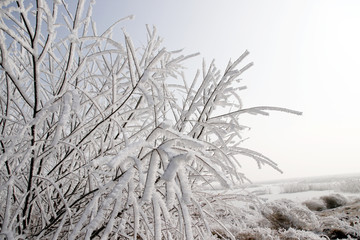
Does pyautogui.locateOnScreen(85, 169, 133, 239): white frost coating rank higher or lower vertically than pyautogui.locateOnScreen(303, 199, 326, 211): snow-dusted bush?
higher

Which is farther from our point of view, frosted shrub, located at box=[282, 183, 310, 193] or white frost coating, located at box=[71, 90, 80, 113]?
frosted shrub, located at box=[282, 183, 310, 193]

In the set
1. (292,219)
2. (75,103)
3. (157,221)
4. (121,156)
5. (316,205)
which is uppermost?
(75,103)

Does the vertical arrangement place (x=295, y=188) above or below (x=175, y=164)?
below

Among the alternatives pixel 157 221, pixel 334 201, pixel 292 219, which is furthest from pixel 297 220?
pixel 157 221

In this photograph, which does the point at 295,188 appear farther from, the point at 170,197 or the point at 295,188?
the point at 170,197

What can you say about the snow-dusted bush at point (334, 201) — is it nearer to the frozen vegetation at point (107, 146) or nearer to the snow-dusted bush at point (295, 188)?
the snow-dusted bush at point (295, 188)

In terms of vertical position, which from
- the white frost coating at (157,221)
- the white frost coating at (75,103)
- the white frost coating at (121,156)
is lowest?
the white frost coating at (157,221)

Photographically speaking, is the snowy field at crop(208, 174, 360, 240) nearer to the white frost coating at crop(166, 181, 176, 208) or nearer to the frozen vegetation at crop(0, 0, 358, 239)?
the frozen vegetation at crop(0, 0, 358, 239)

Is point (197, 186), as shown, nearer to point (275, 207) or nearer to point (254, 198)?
point (254, 198)

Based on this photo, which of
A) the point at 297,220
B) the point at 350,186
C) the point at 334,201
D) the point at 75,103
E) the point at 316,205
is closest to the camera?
the point at 75,103

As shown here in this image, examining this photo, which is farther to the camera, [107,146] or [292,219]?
[292,219]

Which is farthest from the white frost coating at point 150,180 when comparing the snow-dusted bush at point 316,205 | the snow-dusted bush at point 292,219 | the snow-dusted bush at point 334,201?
the snow-dusted bush at point 334,201

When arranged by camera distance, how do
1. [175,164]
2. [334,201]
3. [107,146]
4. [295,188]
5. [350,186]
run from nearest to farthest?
[175,164] < [107,146] < [334,201] < [350,186] < [295,188]

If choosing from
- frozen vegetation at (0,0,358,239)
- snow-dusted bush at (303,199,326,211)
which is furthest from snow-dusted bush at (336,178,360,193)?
frozen vegetation at (0,0,358,239)
